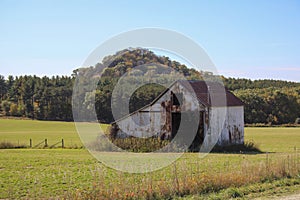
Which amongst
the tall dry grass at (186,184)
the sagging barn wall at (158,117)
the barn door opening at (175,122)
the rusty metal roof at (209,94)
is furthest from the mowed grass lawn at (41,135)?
the tall dry grass at (186,184)

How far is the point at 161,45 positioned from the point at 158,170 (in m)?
9.34

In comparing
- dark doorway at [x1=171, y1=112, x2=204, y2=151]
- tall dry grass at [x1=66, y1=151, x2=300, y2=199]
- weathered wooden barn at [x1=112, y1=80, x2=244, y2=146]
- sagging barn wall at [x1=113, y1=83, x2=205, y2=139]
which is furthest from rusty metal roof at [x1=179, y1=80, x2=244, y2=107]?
tall dry grass at [x1=66, y1=151, x2=300, y2=199]

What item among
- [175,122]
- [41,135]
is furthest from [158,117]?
[41,135]

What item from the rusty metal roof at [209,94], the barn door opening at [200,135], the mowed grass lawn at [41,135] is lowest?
the mowed grass lawn at [41,135]

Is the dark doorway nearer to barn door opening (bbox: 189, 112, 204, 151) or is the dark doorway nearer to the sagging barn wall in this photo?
barn door opening (bbox: 189, 112, 204, 151)

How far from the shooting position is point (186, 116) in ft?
99.7

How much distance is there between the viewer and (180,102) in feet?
102

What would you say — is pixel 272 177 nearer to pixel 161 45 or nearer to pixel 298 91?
pixel 161 45

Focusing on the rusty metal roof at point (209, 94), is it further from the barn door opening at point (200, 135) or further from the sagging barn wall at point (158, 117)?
the barn door opening at point (200, 135)

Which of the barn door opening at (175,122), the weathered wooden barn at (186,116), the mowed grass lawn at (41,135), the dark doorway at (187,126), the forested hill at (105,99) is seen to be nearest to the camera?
the dark doorway at (187,126)

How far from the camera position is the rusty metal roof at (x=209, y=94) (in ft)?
100

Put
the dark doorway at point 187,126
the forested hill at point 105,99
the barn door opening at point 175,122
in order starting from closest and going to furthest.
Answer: the dark doorway at point 187,126 < the barn door opening at point 175,122 < the forested hill at point 105,99

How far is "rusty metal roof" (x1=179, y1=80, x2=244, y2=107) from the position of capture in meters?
30.5

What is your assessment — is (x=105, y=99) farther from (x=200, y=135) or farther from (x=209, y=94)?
(x=200, y=135)
